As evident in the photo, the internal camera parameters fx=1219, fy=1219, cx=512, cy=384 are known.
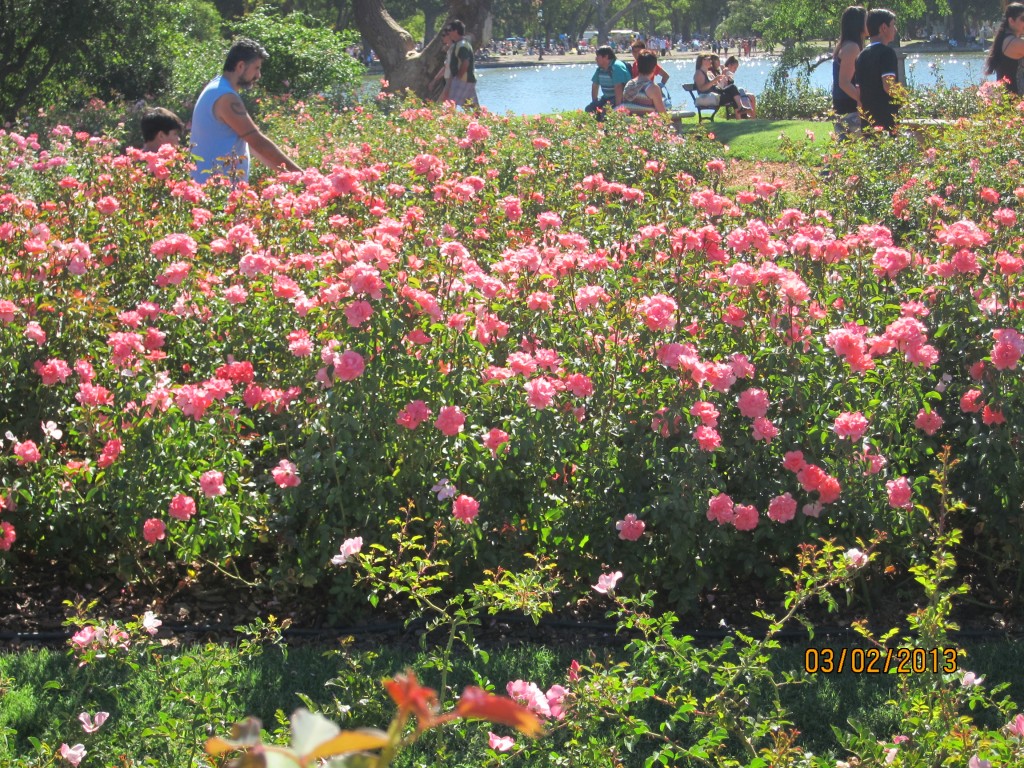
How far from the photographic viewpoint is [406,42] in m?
19.9

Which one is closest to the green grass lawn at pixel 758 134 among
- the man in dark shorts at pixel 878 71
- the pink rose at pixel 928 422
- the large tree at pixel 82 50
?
the man in dark shorts at pixel 878 71

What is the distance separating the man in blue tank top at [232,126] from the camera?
624cm

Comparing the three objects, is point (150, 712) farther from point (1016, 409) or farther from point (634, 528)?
point (1016, 409)

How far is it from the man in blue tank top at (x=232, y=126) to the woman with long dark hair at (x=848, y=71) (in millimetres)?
5033

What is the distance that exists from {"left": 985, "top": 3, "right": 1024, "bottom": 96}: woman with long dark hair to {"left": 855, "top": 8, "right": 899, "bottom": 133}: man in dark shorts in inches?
32.7

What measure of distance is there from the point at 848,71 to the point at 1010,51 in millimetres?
1197

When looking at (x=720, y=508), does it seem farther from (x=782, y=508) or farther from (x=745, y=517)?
(x=782, y=508)

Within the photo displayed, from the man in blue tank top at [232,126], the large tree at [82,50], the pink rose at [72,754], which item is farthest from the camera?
the large tree at [82,50]

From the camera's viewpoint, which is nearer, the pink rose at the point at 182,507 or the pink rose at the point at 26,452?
the pink rose at the point at 182,507

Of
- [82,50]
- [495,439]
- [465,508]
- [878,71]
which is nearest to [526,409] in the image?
[495,439]

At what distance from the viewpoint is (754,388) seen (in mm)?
3359

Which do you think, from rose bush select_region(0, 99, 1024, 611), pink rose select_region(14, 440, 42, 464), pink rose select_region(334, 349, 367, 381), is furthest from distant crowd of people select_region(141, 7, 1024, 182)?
pink rose select_region(334, 349, 367, 381)

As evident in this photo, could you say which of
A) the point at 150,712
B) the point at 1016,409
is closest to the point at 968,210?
the point at 1016,409
